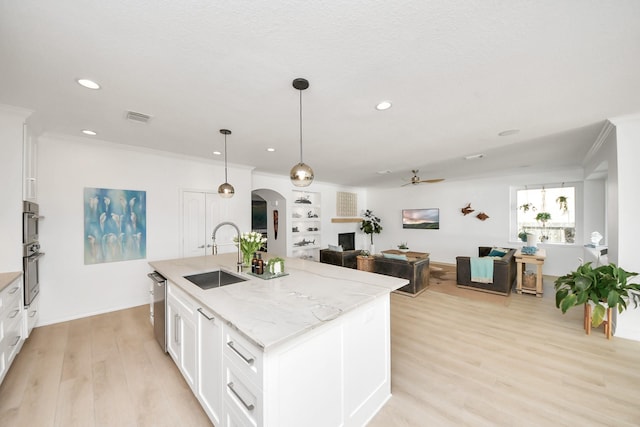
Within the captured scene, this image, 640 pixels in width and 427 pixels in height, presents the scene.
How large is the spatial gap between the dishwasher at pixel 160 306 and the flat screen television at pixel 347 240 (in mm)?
6256

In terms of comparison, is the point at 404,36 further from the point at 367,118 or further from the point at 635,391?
the point at 635,391

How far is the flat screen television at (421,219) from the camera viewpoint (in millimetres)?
7793

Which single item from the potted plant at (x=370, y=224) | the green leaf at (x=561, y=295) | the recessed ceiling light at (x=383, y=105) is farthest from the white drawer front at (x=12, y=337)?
the potted plant at (x=370, y=224)

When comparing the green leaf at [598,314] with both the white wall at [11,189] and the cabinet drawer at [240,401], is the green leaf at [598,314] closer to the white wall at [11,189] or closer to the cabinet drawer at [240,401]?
the cabinet drawer at [240,401]

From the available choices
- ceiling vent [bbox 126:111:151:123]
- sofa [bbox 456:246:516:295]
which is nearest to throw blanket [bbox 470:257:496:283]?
sofa [bbox 456:246:516:295]

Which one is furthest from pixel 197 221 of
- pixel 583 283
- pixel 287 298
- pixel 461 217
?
pixel 461 217

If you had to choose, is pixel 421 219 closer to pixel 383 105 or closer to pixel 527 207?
pixel 527 207

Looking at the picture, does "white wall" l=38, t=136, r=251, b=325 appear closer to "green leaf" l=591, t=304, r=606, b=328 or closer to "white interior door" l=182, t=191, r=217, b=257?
"white interior door" l=182, t=191, r=217, b=257

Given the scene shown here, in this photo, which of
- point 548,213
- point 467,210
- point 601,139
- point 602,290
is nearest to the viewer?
point 602,290

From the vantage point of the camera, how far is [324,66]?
1.83 m

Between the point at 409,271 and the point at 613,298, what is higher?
the point at 613,298

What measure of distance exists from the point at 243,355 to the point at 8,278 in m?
2.87

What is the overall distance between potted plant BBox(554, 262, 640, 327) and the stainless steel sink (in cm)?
376

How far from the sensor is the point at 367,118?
2838 millimetres
